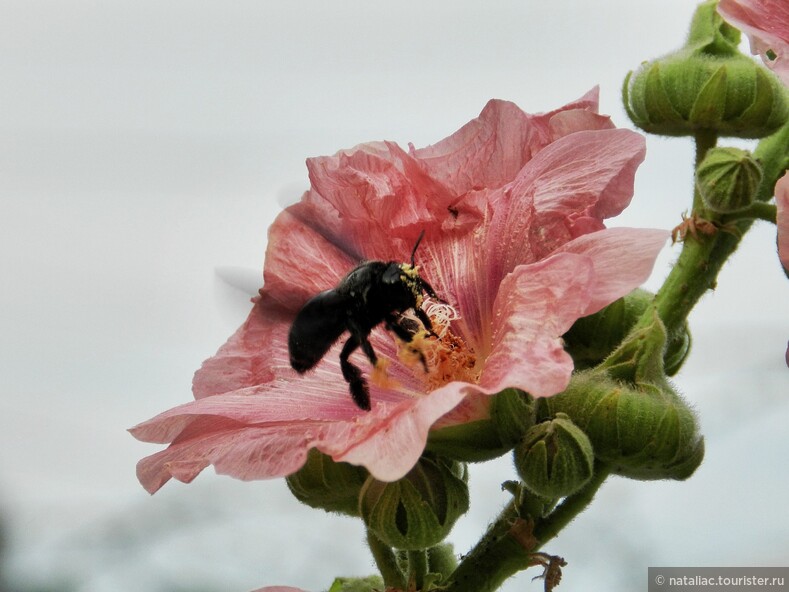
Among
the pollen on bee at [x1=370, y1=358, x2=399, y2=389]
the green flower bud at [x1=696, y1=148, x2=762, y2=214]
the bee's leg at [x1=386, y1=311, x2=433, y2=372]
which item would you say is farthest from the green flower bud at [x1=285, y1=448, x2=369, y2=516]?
the green flower bud at [x1=696, y1=148, x2=762, y2=214]

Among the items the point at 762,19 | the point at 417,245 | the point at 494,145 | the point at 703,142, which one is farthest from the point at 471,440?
the point at 762,19

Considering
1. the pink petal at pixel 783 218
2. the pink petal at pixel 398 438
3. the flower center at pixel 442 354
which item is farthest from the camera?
the flower center at pixel 442 354

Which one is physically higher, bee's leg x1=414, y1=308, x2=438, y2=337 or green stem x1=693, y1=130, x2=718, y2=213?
green stem x1=693, y1=130, x2=718, y2=213

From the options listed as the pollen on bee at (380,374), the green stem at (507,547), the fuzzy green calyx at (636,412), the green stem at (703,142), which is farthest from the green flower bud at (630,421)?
the green stem at (703,142)

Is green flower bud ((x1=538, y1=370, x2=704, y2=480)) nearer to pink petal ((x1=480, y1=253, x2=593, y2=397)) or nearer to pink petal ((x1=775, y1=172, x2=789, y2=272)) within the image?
pink petal ((x1=480, y1=253, x2=593, y2=397))

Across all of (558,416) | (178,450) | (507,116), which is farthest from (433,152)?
(178,450)

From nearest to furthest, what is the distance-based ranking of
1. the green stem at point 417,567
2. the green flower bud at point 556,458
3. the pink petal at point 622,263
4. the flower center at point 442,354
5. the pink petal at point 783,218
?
the pink petal at point 622,263
the green flower bud at point 556,458
the pink petal at point 783,218
the green stem at point 417,567
the flower center at point 442,354

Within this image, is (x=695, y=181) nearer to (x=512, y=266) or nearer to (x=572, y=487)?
(x=512, y=266)

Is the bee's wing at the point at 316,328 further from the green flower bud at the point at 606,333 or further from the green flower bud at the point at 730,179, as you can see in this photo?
the green flower bud at the point at 730,179
